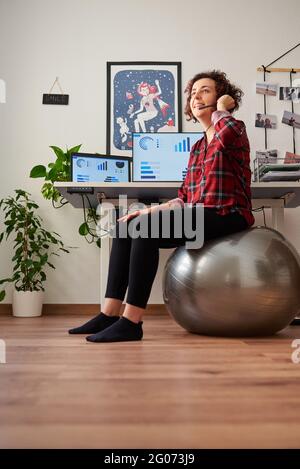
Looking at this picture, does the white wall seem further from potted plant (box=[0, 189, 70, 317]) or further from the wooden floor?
the wooden floor

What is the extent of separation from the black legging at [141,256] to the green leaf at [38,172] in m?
1.36

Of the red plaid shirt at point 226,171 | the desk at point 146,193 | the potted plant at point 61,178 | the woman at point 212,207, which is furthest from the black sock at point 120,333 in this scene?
the potted plant at point 61,178

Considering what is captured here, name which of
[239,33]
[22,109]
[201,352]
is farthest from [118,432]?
[239,33]

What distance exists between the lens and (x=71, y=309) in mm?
3342

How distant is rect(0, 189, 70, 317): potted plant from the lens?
3.13 metres


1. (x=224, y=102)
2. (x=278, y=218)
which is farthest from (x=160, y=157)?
(x=224, y=102)

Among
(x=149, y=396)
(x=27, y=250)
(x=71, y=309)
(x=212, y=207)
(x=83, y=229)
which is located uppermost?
(x=212, y=207)

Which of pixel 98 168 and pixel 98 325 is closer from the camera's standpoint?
pixel 98 325

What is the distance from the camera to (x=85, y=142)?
11.3 feet

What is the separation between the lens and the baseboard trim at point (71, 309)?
3.30 metres

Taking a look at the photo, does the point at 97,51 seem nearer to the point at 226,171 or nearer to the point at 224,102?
the point at 224,102

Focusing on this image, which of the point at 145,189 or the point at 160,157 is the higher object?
the point at 160,157

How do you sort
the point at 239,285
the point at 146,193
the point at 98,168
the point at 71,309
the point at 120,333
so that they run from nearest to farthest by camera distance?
the point at 120,333, the point at 239,285, the point at 146,193, the point at 98,168, the point at 71,309

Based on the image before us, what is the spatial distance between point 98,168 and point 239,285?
1431 mm
